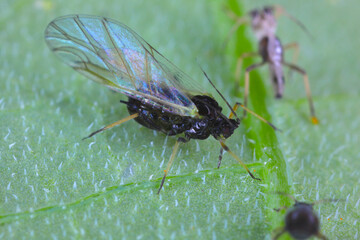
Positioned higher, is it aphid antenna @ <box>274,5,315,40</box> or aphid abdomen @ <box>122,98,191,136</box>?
aphid antenna @ <box>274,5,315,40</box>

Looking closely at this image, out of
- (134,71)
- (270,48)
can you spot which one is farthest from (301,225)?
(270,48)

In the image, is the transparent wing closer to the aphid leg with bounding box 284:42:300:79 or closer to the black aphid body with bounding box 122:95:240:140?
the black aphid body with bounding box 122:95:240:140

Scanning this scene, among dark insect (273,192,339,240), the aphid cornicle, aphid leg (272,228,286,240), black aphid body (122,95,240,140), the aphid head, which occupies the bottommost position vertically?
aphid leg (272,228,286,240)

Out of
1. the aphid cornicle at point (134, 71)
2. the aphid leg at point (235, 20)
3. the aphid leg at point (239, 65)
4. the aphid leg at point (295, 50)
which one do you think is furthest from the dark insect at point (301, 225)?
the aphid leg at point (235, 20)

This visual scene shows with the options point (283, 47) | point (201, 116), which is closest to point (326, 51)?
point (283, 47)

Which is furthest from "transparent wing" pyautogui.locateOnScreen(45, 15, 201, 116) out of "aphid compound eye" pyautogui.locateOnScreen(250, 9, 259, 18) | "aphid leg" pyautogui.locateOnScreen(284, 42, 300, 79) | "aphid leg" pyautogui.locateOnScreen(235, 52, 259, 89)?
"aphid compound eye" pyautogui.locateOnScreen(250, 9, 259, 18)

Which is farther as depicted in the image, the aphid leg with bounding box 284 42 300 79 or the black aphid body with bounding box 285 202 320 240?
the aphid leg with bounding box 284 42 300 79

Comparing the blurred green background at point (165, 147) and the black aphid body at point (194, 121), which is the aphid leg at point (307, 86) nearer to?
the blurred green background at point (165, 147)
